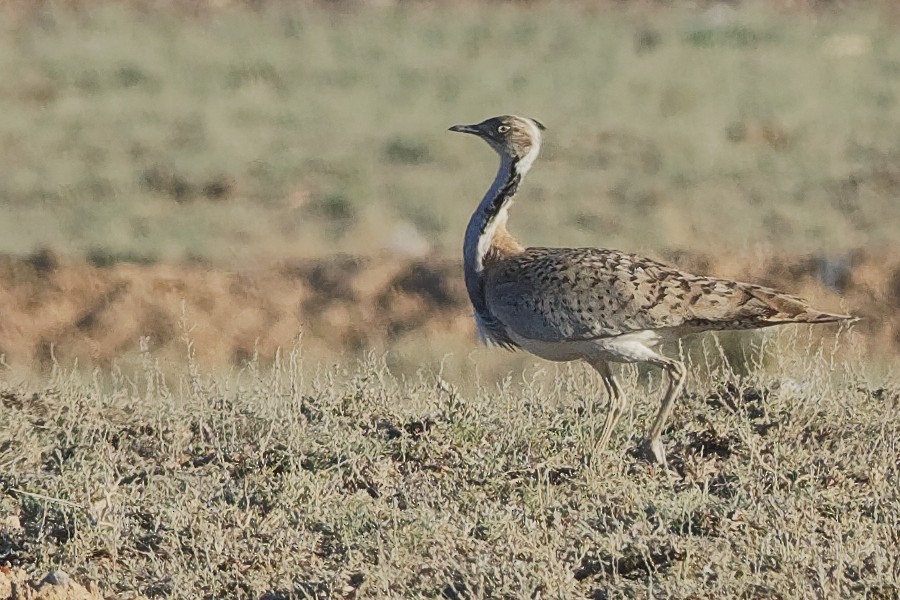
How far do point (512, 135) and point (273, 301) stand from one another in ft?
20.1

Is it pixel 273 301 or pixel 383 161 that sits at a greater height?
pixel 383 161

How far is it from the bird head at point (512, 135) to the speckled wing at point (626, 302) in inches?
28.6

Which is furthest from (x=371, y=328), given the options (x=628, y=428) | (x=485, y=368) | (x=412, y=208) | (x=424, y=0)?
(x=424, y=0)

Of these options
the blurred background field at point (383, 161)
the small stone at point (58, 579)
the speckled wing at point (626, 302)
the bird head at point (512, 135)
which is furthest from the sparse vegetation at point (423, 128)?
the small stone at point (58, 579)

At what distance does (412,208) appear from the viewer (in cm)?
1769

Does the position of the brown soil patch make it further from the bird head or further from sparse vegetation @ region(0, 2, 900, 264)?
the bird head

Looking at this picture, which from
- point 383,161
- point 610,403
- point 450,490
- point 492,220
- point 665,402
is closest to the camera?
point 450,490

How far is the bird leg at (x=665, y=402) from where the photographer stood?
21.1 feet

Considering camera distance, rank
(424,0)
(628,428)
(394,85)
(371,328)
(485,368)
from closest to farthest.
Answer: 1. (628,428)
2. (485,368)
3. (371,328)
4. (394,85)
5. (424,0)

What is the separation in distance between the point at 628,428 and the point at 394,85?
60.5 feet

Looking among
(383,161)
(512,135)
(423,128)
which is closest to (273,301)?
(512,135)

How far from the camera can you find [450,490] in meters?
6.09

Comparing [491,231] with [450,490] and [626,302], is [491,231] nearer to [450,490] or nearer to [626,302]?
[626,302]

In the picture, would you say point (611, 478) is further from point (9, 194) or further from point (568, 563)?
point (9, 194)
